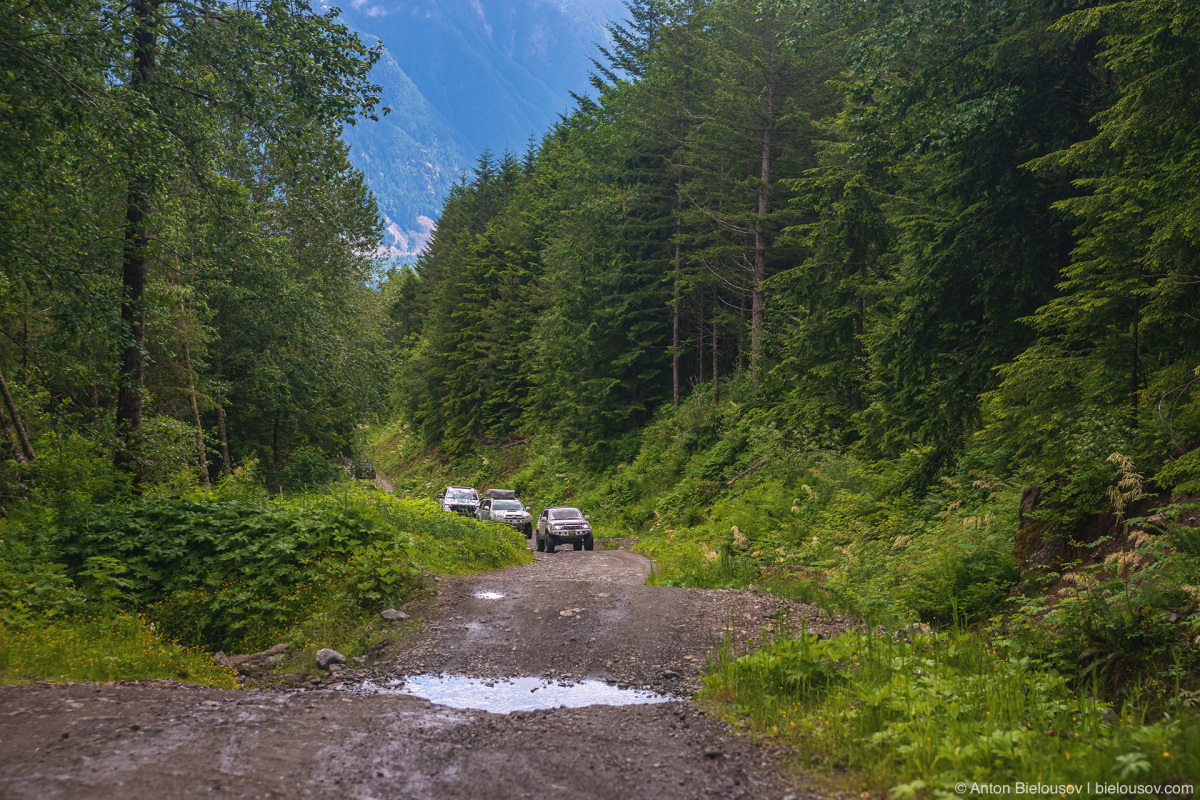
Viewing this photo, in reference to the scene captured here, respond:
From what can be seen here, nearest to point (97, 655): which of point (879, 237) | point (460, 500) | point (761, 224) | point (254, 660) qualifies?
point (254, 660)

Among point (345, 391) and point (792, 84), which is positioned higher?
point (792, 84)

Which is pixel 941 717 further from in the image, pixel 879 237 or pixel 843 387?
pixel 879 237

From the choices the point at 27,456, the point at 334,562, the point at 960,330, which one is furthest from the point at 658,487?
the point at 27,456

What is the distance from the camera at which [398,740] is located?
533 cm

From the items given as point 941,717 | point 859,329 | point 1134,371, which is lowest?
point 941,717

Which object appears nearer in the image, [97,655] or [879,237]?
[97,655]

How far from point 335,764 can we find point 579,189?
35654mm

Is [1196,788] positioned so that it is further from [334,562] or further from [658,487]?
[658,487]

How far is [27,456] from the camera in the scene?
1246 cm

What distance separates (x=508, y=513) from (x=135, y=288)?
1633 centimetres

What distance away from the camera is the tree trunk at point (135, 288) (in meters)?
11.9

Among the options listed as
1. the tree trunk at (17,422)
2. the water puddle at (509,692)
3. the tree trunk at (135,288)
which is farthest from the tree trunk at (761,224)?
the tree trunk at (17,422)

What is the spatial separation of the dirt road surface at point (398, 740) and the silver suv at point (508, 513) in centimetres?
1785

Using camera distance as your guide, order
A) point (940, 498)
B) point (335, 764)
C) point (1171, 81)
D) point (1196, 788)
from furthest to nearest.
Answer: point (940, 498)
point (1171, 81)
point (335, 764)
point (1196, 788)
